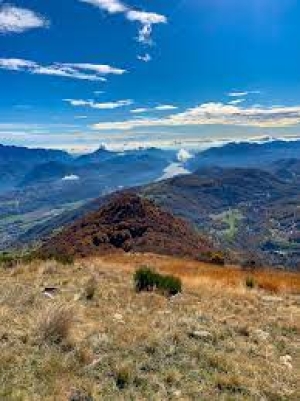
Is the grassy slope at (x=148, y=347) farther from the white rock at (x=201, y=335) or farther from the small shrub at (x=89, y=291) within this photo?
the small shrub at (x=89, y=291)

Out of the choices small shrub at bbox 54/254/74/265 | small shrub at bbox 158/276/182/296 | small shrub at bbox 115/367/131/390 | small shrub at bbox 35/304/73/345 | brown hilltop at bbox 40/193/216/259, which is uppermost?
small shrub at bbox 35/304/73/345

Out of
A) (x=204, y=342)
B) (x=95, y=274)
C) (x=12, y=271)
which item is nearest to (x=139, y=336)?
(x=204, y=342)

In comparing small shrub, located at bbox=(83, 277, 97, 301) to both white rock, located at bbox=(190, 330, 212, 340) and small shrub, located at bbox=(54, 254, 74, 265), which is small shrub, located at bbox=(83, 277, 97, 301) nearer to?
white rock, located at bbox=(190, 330, 212, 340)

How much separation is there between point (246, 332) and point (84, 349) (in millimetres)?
4983

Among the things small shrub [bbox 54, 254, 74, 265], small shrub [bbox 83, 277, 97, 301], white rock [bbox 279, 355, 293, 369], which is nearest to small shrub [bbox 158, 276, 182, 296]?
small shrub [bbox 83, 277, 97, 301]

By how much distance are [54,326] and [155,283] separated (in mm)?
8128

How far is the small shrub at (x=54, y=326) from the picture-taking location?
12375 millimetres

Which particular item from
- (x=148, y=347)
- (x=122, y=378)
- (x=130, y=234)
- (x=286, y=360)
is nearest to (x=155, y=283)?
(x=148, y=347)

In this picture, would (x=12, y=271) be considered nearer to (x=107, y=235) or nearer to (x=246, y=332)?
(x=246, y=332)

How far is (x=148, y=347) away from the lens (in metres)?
12.5

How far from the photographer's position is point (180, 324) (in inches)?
587

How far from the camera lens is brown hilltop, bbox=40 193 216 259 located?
208 feet

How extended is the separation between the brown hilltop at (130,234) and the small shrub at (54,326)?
43.5 meters

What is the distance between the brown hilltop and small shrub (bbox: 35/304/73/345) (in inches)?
1712
